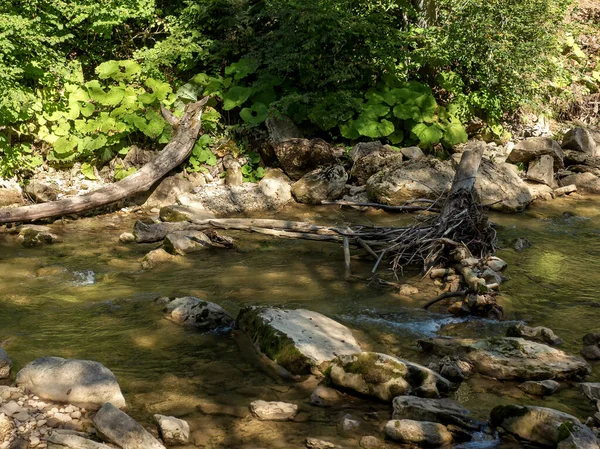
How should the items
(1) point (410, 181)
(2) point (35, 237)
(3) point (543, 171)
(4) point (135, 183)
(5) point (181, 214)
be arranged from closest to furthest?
(2) point (35, 237) < (5) point (181, 214) < (4) point (135, 183) < (1) point (410, 181) < (3) point (543, 171)

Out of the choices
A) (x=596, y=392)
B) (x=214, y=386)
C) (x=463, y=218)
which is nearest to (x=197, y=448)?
(x=214, y=386)

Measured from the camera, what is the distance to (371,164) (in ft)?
40.0

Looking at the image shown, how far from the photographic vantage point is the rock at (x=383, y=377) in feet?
15.7

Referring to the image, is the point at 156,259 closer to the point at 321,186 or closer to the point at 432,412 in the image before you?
the point at 321,186

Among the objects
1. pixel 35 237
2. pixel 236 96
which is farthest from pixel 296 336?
pixel 236 96

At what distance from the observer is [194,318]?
20.6 ft

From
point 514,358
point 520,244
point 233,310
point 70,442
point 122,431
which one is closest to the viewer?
point 70,442

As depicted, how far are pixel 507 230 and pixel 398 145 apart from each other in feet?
13.2

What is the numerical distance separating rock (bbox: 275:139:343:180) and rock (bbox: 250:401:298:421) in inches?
315

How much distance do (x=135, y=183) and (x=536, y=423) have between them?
8.23 metres

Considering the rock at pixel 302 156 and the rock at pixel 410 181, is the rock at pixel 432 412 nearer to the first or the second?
the rock at pixel 410 181

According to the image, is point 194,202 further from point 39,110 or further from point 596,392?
point 596,392

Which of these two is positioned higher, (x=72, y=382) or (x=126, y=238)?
(x=72, y=382)

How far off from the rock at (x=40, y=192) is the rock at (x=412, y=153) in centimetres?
628
